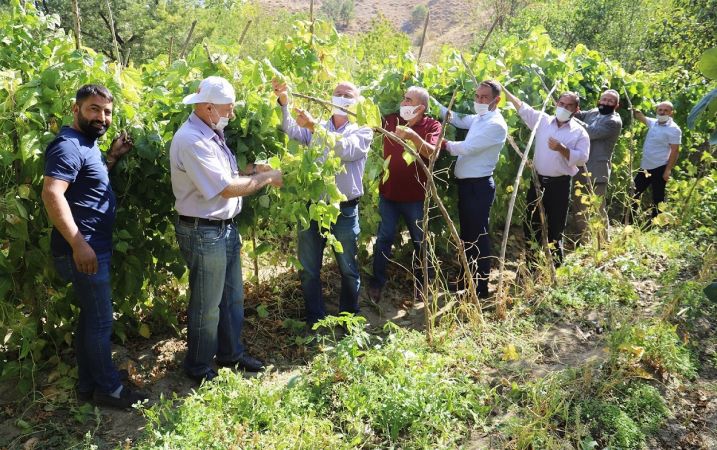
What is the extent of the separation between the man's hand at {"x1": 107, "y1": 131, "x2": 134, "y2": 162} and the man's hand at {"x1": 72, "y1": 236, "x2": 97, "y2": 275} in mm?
608

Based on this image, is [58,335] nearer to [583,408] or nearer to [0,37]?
[0,37]

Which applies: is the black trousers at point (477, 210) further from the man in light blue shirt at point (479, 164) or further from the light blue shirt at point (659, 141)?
the light blue shirt at point (659, 141)

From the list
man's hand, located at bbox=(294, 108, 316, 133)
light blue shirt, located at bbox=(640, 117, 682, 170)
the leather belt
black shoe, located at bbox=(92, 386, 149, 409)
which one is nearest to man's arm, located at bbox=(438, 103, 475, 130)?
man's hand, located at bbox=(294, 108, 316, 133)

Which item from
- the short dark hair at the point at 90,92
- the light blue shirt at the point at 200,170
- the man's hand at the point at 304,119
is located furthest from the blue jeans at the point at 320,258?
the short dark hair at the point at 90,92

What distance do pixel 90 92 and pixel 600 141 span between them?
5184mm

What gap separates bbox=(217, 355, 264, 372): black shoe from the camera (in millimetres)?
3990

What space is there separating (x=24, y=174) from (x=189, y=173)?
3.05ft

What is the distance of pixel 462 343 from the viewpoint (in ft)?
13.5

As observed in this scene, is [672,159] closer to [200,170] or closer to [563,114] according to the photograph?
[563,114]

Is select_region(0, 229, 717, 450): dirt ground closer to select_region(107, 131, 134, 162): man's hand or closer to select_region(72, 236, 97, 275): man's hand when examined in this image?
select_region(72, 236, 97, 275): man's hand

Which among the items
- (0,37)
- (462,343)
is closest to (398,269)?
(462,343)

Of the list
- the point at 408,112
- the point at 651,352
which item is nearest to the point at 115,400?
the point at 408,112

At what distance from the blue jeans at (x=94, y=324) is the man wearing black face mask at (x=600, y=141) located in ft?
14.9

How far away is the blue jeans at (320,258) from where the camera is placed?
14.4 feet
